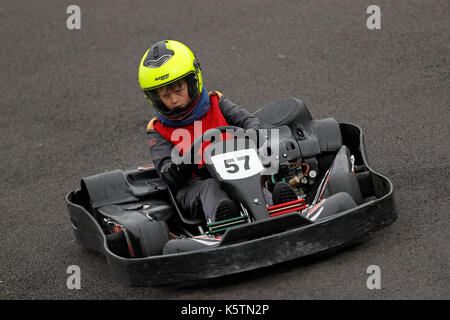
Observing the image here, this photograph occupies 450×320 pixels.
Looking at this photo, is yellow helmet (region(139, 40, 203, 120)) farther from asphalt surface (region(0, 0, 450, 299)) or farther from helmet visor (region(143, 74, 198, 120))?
asphalt surface (region(0, 0, 450, 299))

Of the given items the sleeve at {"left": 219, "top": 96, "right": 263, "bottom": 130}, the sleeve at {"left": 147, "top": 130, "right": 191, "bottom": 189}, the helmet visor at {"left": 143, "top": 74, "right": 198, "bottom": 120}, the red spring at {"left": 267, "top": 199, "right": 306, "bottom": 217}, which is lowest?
the red spring at {"left": 267, "top": 199, "right": 306, "bottom": 217}

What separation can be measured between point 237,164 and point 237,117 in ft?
2.18

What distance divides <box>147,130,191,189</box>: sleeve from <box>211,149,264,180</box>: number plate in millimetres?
342

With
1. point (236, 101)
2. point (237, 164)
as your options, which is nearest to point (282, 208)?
point (237, 164)

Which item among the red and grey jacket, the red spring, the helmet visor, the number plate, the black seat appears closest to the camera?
the red spring

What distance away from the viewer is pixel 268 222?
390cm

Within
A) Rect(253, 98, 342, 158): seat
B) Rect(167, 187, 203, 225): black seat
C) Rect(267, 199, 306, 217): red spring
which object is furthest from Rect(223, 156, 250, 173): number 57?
Rect(253, 98, 342, 158): seat

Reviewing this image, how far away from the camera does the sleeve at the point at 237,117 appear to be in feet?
16.4

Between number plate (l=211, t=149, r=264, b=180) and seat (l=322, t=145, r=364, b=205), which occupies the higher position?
number plate (l=211, t=149, r=264, b=180)

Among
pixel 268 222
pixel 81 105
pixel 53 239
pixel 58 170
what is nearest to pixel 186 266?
pixel 268 222

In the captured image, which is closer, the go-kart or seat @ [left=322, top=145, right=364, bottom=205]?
the go-kart

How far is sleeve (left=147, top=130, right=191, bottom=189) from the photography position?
4.75m

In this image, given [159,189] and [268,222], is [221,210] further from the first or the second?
[159,189]

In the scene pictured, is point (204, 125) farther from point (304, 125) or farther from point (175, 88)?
point (304, 125)
